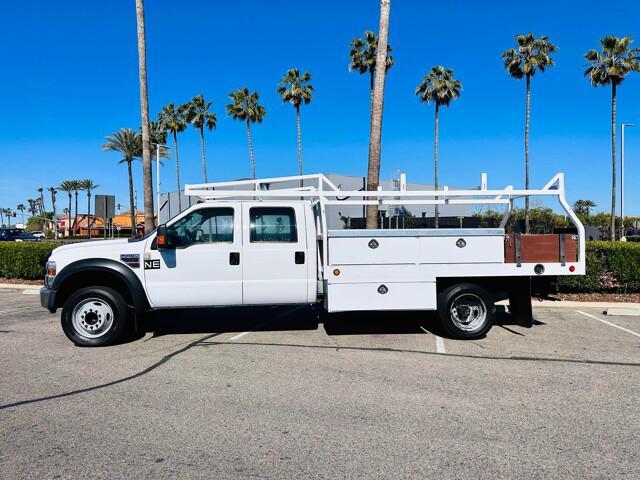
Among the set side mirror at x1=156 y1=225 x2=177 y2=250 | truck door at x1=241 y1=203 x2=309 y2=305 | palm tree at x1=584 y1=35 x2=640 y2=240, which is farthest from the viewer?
palm tree at x1=584 y1=35 x2=640 y2=240

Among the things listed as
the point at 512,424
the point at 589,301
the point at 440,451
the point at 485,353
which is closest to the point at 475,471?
the point at 440,451

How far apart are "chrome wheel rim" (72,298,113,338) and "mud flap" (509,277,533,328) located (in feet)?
19.7

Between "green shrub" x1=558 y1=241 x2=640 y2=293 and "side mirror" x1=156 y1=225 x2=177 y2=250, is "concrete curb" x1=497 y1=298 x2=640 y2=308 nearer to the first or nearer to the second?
"green shrub" x1=558 y1=241 x2=640 y2=293

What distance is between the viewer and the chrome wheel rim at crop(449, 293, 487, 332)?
7504 mm

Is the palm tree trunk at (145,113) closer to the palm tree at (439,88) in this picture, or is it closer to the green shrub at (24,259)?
the green shrub at (24,259)

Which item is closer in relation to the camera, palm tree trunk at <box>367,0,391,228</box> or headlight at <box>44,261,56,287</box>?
headlight at <box>44,261,56,287</box>

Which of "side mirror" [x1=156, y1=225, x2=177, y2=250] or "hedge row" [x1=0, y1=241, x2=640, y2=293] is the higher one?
"side mirror" [x1=156, y1=225, x2=177, y2=250]

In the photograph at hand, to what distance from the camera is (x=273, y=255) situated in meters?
7.35

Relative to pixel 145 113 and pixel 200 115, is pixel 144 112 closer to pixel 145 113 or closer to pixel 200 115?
pixel 145 113

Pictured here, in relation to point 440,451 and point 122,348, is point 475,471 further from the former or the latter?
point 122,348

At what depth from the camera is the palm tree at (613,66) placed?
1147 inches

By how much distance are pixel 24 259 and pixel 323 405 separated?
14801 millimetres

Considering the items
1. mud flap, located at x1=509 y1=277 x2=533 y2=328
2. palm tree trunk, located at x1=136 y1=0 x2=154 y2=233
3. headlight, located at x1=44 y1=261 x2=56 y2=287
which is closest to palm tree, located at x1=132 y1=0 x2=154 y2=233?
palm tree trunk, located at x1=136 y1=0 x2=154 y2=233

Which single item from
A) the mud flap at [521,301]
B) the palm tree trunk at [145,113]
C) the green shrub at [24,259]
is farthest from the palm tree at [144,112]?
the mud flap at [521,301]
